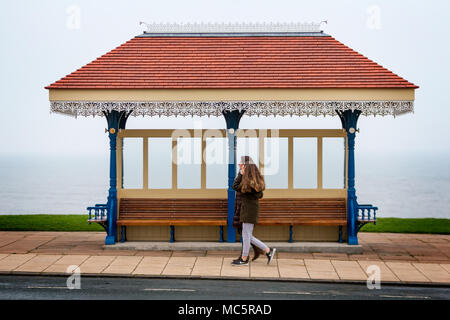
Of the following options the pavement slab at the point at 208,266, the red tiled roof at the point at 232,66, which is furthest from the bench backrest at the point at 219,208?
the red tiled roof at the point at 232,66

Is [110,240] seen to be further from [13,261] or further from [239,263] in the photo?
[239,263]

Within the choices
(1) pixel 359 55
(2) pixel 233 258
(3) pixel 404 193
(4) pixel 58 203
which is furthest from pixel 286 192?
(3) pixel 404 193

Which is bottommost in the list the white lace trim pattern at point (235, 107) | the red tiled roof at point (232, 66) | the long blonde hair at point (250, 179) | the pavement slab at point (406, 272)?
the pavement slab at point (406, 272)

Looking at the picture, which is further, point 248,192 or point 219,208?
point 219,208

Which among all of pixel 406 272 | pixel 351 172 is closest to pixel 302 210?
pixel 351 172

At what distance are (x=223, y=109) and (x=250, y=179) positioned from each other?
2.39m

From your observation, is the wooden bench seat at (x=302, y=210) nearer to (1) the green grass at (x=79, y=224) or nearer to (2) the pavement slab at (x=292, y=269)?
(2) the pavement slab at (x=292, y=269)

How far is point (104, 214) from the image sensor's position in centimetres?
1377

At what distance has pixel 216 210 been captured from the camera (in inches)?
541

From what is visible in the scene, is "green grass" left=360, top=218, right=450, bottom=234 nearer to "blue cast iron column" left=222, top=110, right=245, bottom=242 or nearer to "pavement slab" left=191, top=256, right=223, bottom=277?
"blue cast iron column" left=222, top=110, right=245, bottom=242

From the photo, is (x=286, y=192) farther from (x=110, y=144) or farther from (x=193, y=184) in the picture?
(x=110, y=144)

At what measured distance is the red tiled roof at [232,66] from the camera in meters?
13.1

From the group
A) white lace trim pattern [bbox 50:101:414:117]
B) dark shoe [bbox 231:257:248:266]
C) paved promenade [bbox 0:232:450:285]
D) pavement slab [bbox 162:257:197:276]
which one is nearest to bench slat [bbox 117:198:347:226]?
paved promenade [bbox 0:232:450:285]

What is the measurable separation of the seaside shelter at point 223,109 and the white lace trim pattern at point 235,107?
23 mm
